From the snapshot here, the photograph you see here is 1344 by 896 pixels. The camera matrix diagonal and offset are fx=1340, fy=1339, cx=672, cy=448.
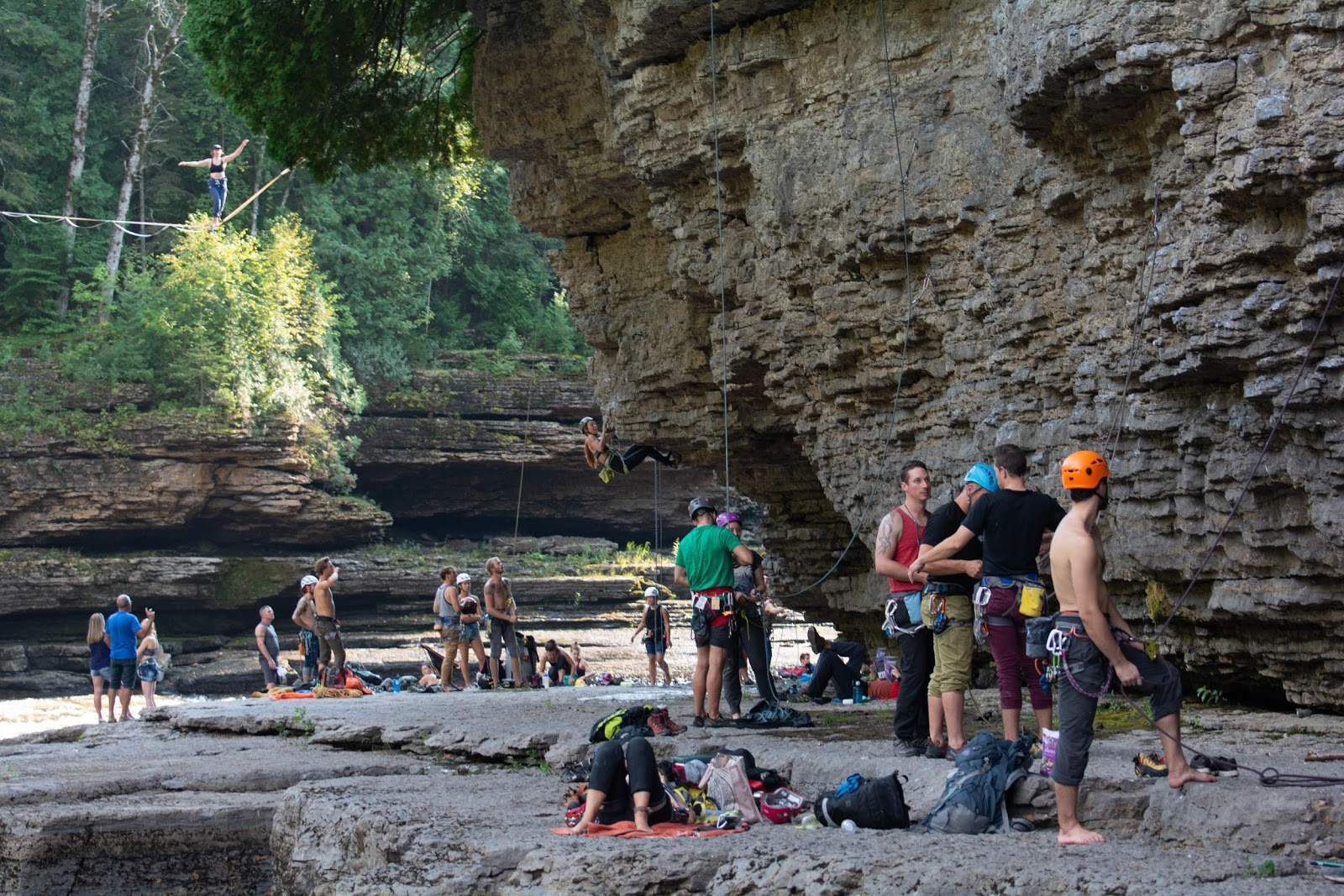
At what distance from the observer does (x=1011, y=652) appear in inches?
266

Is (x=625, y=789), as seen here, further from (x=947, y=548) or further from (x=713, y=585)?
(x=713, y=585)

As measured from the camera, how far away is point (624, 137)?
14.1 m

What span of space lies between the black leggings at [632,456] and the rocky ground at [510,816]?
423cm

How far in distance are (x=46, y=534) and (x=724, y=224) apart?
2167cm

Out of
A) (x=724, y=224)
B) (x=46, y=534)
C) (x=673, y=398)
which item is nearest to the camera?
(x=724, y=224)

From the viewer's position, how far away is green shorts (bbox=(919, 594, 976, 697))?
275 inches

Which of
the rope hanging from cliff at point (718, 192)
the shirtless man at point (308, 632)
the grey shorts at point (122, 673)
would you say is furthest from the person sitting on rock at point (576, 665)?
the rope hanging from cliff at point (718, 192)

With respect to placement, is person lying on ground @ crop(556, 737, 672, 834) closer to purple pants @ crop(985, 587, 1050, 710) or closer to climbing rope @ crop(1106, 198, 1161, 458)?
purple pants @ crop(985, 587, 1050, 710)

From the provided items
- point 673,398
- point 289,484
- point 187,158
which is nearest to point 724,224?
point 673,398

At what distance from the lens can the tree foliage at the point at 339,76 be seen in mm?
14734

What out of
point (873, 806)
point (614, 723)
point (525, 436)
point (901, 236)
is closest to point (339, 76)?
point (901, 236)

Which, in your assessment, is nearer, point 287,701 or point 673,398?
point 287,701

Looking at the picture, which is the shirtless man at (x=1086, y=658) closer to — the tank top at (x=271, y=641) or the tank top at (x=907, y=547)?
the tank top at (x=907, y=547)

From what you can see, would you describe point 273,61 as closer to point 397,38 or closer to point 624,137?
point 397,38
